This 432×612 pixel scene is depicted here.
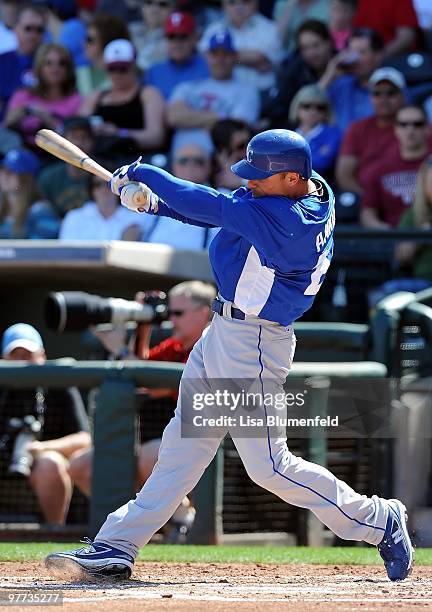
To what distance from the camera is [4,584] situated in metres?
4.14

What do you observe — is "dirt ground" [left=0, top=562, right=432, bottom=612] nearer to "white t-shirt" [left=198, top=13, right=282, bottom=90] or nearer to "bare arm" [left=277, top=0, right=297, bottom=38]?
"white t-shirt" [left=198, top=13, right=282, bottom=90]

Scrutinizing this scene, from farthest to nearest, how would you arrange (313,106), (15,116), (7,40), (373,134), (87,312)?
(7,40), (15,116), (313,106), (373,134), (87,312)

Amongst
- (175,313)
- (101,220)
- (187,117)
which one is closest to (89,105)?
(187,117)

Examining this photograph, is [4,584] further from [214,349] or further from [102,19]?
[102,19]

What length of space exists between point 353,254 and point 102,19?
375 cm

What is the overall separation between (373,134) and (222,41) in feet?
5.21

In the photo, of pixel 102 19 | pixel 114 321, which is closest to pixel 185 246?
pixel 114 321

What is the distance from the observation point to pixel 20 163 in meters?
9.47

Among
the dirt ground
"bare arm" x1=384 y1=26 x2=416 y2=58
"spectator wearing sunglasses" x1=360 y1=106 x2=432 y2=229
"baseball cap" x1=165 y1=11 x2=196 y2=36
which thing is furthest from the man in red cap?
the dirt ground

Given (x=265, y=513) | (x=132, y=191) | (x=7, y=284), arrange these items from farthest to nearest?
(x=7, y=284), (x=265, y=513), (x=132, y=191)

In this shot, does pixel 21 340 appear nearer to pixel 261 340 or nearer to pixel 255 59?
pixel 261 340

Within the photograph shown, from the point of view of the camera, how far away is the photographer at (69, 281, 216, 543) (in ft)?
21.0

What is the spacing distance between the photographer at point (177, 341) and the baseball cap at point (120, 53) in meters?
3.60

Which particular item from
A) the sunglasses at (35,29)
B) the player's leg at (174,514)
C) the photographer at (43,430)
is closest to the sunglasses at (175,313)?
the player's leg at (174,514)
